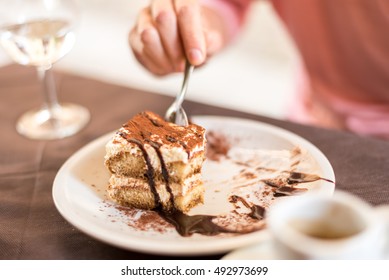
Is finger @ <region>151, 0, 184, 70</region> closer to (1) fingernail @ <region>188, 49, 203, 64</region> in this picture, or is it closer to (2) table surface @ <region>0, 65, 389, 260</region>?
(1) fingernail @ <region>188, 49, 203, 64</region>

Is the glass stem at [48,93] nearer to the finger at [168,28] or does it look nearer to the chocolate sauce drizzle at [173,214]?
the finger at [168,28]

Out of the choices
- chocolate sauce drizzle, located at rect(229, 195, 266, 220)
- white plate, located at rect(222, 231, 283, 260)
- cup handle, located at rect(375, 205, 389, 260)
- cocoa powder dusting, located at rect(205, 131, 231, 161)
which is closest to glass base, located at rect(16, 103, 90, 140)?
cocoa powder dusting, located at rect(205, 131, 231, 161)

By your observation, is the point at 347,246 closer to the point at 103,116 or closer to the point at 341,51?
the point at 103,116

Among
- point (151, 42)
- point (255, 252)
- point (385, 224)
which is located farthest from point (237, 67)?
point (385, 224)

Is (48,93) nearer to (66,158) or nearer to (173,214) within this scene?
(66,158)
